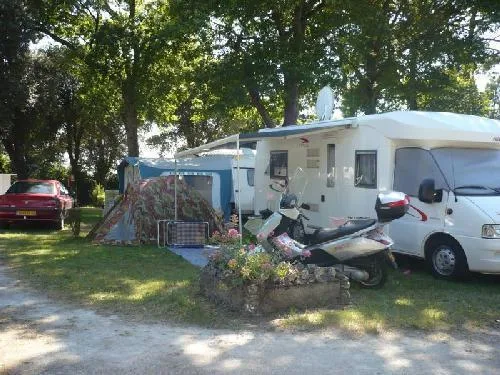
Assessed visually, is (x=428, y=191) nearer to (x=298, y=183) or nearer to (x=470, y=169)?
Result: (x=470, y=169)

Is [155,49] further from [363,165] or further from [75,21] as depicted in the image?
[363,165]

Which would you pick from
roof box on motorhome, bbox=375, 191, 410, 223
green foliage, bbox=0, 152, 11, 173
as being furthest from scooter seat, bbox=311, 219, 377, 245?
green foliage, bbox=0, 152, 11, 173

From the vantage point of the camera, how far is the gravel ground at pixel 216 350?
4.50m

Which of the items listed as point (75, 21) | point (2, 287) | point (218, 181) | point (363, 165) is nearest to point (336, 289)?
point (363, 165)

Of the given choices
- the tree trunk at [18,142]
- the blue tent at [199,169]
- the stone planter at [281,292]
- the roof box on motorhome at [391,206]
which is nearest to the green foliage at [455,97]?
the blue tent at [199,169]

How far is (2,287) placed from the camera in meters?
7.62

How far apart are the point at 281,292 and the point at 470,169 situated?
13.0 ft

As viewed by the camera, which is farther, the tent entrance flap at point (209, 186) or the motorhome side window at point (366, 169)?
the tent entrance flap at point (209, 186)

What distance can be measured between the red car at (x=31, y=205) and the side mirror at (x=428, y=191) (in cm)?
970

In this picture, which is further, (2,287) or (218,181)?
(218,181)

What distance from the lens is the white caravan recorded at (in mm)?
7852

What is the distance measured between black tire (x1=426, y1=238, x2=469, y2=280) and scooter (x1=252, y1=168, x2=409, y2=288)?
1.13 m

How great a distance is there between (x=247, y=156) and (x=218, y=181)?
6.25 ft

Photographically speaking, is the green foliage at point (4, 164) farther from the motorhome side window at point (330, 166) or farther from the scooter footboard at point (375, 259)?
the scooter footboard at point (375, 259)
